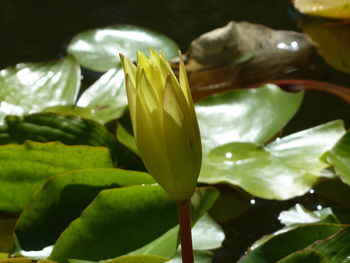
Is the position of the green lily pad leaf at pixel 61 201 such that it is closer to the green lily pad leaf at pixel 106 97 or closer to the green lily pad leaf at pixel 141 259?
the green lily pad leaf at pixel 141 259

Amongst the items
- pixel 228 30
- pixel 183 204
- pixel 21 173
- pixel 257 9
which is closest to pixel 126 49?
pixel 228 30

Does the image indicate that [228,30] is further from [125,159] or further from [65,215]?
[65,215]

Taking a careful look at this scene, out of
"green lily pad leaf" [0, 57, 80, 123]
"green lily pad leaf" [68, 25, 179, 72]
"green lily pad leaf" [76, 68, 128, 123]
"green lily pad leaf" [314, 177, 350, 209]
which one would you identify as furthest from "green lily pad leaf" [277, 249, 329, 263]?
"green lily pad leaf" [68, 25, 179, 72]

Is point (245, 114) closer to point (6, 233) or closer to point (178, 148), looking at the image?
point (6, 233)

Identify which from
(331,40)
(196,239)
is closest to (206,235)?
(196,239)

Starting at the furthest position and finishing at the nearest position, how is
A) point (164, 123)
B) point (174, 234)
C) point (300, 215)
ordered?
1. point (300, 215)
2. point (174, 234)
3. point (164, 123)

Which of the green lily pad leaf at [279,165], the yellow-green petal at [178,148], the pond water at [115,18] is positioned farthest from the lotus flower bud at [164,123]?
the pond water at [115,18]

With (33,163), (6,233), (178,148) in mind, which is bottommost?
(6,233)
